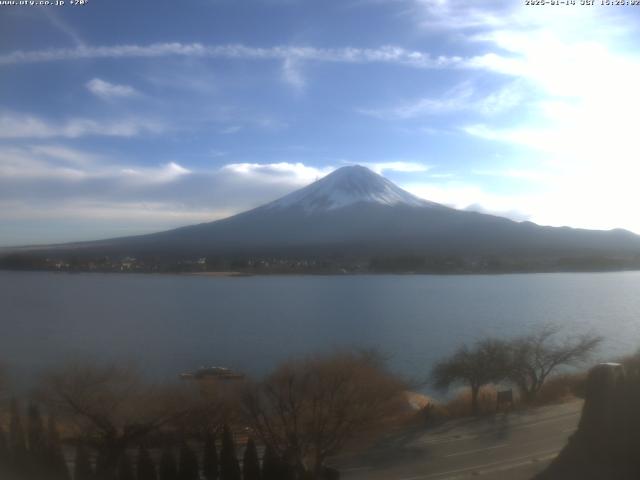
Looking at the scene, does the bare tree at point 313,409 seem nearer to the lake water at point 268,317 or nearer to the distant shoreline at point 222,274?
the lake water at point 268,317

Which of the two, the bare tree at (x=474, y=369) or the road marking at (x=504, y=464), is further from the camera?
the bare tree at (x=474, y=369)

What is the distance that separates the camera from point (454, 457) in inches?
164

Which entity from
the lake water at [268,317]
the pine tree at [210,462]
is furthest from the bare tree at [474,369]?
the pine tree at [210,462]

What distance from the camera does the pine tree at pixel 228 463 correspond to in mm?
3602

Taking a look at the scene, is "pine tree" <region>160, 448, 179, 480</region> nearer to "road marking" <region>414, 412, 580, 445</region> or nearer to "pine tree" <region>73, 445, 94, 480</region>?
"pine tree" <region>73, 445, 94, 480</region>

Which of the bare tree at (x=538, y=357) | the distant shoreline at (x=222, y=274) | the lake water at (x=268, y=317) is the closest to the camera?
the bare tree at (x=538, y=357)

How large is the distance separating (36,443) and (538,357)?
5.69 metres

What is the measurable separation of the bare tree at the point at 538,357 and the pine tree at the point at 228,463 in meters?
3.71

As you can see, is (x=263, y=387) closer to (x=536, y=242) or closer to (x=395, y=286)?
(x=395, y=286)

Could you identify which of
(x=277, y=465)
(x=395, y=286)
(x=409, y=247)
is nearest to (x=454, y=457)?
(x=277, y=465)

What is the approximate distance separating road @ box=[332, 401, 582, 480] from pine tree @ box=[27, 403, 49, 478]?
70.2 inches

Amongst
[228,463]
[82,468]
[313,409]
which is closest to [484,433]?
[313,409]

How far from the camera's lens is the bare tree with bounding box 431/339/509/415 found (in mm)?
7082

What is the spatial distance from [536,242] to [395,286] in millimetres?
16093
